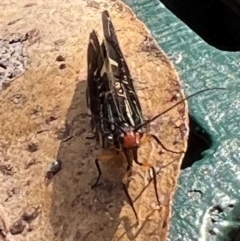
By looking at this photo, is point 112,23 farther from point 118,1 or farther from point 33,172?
point 33,172

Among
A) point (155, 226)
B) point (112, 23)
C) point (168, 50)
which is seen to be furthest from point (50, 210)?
point (168, 50)

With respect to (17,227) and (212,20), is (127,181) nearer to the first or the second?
(17,227)

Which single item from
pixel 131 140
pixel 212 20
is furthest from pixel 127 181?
pixel 212 20

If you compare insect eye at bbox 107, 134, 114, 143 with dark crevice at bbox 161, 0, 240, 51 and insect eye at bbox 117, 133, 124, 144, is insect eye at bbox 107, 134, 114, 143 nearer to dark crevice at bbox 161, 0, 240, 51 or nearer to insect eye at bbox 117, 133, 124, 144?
insect eye at bbox 117, 133, 124, 144

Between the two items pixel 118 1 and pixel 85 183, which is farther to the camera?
pixel 118 1

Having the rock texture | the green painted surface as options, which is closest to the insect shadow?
the rock texture

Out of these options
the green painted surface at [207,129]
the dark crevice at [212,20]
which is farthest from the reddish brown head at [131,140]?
the dark crevice at [212,20]
